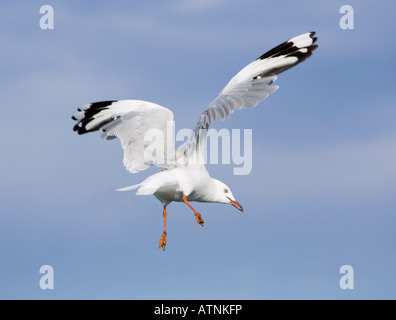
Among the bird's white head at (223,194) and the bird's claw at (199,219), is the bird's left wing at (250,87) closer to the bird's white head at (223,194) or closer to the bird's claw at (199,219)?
the bird's white head at (223,194)

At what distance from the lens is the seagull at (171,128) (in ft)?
32.5

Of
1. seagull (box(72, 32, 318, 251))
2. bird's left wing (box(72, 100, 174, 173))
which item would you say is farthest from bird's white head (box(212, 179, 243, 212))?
bird's left wing (box(72, 100, 174, 173))

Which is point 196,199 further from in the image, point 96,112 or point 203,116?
point 96,112

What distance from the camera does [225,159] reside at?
10008mm

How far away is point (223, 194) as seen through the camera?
10891mm

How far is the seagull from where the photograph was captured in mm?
9898

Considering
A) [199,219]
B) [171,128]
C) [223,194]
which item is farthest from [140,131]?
[199,219]

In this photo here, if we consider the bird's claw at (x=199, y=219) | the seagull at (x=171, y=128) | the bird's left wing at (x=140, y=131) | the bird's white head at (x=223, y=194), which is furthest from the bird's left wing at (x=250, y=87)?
the bird's claw at (x=199, y=219)

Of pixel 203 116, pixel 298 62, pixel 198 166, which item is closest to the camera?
pixel 203 116

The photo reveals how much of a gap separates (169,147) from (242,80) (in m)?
1.56

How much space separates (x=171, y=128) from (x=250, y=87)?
1.39 metres

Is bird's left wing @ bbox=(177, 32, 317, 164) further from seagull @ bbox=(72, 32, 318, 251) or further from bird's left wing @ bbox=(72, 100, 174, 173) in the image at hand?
bird's left wing @ bbox=(72, 100, 174, 173)

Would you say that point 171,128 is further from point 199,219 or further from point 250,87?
point 199,219

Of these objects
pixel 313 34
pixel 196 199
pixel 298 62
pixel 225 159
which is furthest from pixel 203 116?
pixel 313 34
